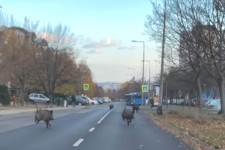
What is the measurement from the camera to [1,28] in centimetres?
3828

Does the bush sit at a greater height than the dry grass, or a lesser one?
greater

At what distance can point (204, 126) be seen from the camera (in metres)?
17.7

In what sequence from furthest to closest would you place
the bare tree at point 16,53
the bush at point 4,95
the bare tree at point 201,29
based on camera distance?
the bush at point 4,95, the bare tree at point 16,53, the bare tree at point 201,29

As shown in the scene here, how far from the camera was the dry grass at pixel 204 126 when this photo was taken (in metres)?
12.3

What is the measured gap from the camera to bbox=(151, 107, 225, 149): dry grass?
484 inches

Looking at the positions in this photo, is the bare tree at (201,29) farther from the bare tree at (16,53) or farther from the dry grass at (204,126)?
the bare tree at (16,53)

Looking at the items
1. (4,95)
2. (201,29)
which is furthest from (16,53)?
(201,29)

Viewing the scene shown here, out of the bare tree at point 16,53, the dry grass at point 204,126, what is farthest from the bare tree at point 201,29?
the bare tree at point 16,53

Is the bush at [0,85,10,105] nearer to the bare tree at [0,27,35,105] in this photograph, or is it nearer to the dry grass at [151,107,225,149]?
the bare tree at [0,27,35,105]

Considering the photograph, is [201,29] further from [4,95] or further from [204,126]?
[4,95]

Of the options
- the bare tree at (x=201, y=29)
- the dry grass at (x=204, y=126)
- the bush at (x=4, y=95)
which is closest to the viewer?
the dry grass at (x=204, y=126)

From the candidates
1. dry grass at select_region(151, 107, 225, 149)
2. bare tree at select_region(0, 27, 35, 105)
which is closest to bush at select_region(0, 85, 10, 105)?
bare tree at select_region(0, 27, 35, 105)

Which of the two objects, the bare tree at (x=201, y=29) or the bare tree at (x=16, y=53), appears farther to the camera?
the bare tree at (x=16, y=53)

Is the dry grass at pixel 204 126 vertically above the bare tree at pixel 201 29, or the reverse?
the bare tree at pixel 201 29
